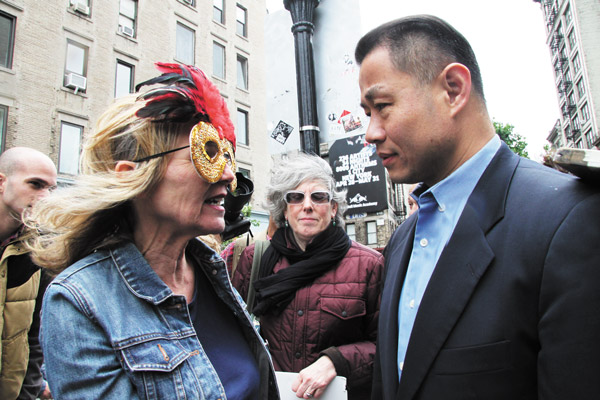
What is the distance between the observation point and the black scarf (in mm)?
2740

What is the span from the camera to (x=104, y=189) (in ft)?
5.17

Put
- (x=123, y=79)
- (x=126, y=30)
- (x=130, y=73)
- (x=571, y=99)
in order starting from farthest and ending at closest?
(x=571, y=99), (x=130, y=73), (x=126, y=30), (x=123, y=79)

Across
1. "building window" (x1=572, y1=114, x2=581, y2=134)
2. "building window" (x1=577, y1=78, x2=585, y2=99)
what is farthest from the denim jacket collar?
"building window" (x1=572, y1=114, x2=581, y2=134)

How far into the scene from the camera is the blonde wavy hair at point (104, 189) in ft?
5.17

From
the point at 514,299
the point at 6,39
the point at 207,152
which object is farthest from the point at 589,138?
the point at 207,152

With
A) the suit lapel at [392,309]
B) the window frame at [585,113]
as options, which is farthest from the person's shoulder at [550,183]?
the window frame at [585,113]

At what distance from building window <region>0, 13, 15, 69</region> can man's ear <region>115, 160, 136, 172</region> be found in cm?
1656

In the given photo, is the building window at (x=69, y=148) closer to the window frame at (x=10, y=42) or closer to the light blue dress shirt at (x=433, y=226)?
the window frame at (x=10, y=42)

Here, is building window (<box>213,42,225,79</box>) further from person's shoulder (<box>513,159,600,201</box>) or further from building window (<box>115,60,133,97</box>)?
person's shoulder (<box>513,159,600,201</box>)

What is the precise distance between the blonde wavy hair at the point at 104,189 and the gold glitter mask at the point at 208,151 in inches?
3.1

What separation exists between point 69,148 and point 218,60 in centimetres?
991

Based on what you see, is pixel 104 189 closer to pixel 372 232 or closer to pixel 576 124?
pixel 372 232

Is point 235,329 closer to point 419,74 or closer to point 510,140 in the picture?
point 419,74

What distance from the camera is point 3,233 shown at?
2.93 meters
